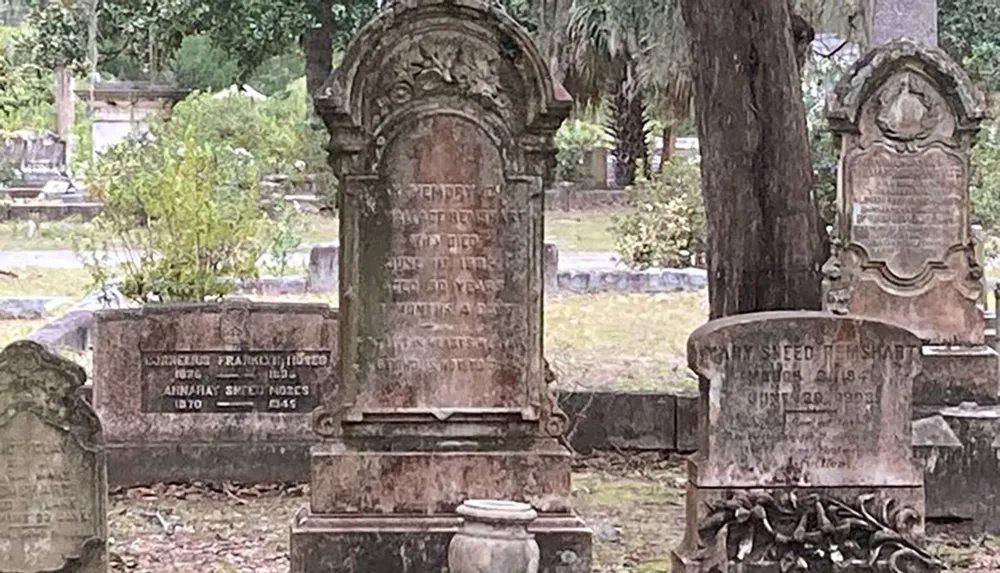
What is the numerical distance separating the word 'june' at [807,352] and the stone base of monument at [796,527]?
0.52 m

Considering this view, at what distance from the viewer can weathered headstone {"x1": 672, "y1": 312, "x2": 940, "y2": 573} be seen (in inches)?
258

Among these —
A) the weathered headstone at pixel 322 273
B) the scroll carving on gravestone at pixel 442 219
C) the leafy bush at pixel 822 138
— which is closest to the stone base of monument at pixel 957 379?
the leafy bush at pixel 822 138

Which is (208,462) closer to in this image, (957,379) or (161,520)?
(161,520)

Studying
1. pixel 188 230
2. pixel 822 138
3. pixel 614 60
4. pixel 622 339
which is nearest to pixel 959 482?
pixel 188 230

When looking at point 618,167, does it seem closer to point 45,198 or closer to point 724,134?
point 45,198

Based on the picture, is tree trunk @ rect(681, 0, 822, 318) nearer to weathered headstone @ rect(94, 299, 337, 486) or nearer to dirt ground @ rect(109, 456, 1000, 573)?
dirt ground @ rect(109, 456, 1000, 573)

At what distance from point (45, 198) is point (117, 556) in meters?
23.4

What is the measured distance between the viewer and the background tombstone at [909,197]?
9781 millimetres

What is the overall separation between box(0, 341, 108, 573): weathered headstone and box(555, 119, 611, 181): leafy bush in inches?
1070

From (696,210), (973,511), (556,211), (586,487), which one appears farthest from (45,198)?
(973,511)

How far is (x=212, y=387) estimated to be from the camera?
9.44 metres

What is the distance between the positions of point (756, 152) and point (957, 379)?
1929 mm

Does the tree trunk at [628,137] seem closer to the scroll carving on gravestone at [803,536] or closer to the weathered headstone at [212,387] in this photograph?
the weathered headstone at [212,387]

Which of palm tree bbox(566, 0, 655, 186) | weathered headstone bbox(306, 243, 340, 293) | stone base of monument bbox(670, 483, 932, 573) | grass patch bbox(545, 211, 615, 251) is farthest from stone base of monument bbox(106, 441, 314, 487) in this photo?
palm tree bbox(566, 0, 655, 186)
